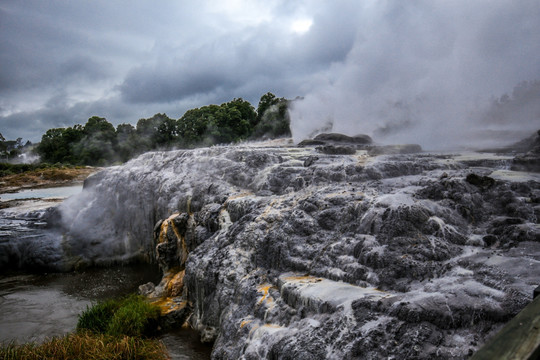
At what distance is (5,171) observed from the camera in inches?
1248

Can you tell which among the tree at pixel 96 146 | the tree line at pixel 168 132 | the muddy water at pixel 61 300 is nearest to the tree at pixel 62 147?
the tree line at pixel 168 132

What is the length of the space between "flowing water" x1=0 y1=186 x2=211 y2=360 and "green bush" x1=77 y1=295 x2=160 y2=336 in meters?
0.50

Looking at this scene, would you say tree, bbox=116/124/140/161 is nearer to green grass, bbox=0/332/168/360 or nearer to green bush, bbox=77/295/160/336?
green bush, bbox=77/295/160/336

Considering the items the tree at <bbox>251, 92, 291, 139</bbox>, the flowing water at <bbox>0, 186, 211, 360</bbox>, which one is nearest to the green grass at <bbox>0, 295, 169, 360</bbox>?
the flowing water at <bbox>0, 186, 211, 360</bbox>

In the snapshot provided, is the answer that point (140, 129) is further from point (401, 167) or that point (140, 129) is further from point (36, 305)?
point (401, 167)

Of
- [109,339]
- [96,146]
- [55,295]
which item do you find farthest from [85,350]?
[96,146]

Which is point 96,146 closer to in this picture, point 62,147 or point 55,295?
point 62,147

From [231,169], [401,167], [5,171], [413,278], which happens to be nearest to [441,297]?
[413,278]

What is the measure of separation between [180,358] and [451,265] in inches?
205

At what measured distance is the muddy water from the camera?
730 centimetres

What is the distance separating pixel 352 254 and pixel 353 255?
31 millimetres

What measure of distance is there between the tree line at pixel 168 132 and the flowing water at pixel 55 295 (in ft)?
67.0

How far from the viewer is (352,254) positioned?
5469 mm

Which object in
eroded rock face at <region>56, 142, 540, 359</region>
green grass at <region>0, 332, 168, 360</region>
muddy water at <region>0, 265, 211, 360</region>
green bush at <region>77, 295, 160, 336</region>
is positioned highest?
eroded rock face at <region>56, 142, 540, 359</region>
